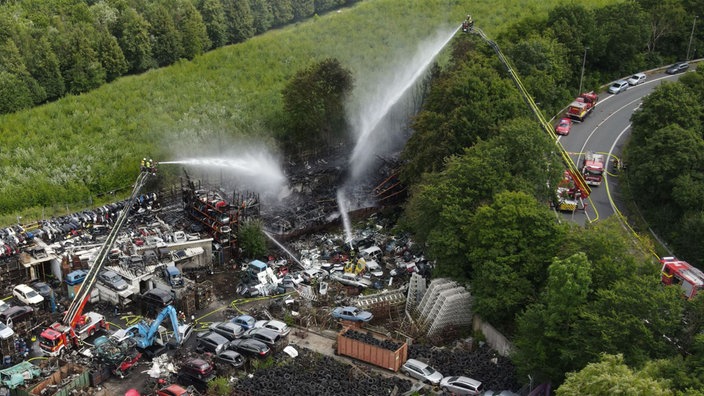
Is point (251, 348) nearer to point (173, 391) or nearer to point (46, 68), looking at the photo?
point (173, 391)

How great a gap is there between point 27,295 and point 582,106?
44815mm

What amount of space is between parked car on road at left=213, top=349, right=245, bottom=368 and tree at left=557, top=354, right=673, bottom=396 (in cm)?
1546

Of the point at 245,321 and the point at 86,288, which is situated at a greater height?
the point at 86,288

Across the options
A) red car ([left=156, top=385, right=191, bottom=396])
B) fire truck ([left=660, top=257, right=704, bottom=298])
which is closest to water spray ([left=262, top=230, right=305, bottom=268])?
red car ([left=156, top=385, right=191, bottom=396])

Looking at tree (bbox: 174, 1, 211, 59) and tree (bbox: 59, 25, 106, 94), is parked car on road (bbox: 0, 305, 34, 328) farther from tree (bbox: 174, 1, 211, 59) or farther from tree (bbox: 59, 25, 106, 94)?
tree (bbox: 174, 1, 211, 59)

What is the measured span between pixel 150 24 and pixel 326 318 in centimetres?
4731

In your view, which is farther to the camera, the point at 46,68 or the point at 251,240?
the point at 46,68

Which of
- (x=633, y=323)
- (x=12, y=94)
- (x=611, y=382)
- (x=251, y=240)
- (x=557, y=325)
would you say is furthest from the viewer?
(x=12, y=94)

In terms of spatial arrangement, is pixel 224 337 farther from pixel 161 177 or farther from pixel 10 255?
pixel 161 177

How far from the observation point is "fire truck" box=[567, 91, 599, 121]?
202ft

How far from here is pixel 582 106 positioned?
6138 centimetres

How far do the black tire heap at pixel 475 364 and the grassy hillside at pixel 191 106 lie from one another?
30.6 m

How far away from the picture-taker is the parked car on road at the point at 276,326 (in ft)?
124

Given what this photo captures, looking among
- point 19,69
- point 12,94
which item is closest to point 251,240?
point 12,94
